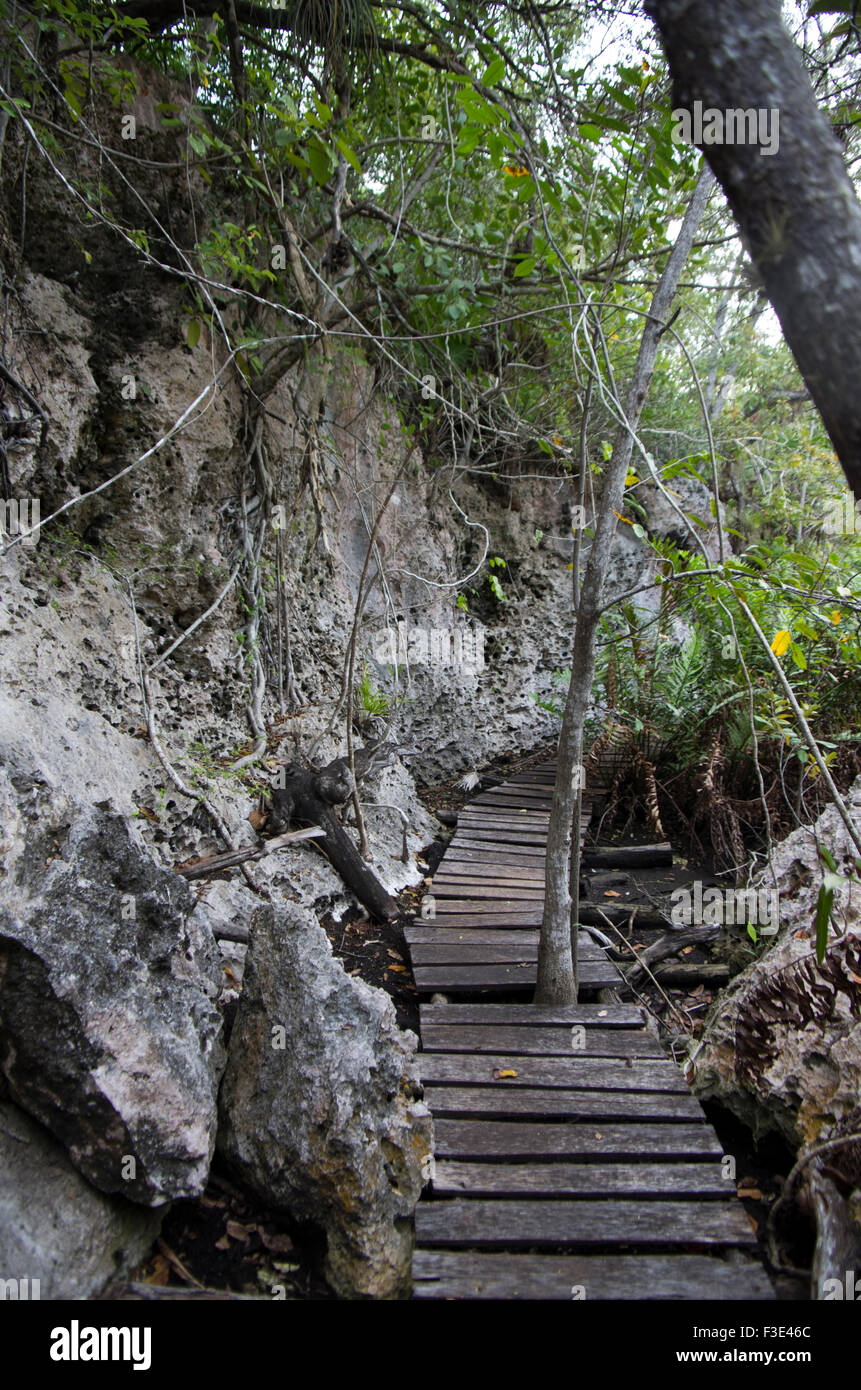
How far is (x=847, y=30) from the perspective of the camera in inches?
96.7

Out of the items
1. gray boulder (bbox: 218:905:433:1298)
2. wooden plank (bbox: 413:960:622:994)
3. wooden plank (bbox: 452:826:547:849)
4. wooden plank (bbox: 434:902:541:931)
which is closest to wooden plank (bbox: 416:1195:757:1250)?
gray boulder (bbox: 218:905:433:1298)

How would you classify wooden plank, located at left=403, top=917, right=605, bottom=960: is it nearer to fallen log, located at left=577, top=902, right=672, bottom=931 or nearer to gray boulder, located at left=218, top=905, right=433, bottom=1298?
fallen log, located at left=577, top=902, right=672, bottom=931

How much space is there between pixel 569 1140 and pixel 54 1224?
5.60ft

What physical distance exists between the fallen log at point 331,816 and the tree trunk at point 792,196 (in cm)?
380

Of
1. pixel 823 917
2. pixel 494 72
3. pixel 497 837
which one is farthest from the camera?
pixel 497 837

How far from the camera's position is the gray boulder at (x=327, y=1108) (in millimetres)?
2254

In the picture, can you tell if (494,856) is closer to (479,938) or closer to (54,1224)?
(479,938)

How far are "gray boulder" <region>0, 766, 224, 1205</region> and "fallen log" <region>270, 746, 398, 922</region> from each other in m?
1.86

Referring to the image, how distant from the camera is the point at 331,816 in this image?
4762 mm

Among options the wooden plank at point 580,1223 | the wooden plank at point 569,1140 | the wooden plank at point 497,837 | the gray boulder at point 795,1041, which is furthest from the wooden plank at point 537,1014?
the wooden plank at point 497,837

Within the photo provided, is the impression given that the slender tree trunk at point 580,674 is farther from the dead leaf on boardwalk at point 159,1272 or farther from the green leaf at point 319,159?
the dead leaf on boardwalk at point 159,1272

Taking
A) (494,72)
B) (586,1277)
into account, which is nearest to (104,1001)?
(586,1277)

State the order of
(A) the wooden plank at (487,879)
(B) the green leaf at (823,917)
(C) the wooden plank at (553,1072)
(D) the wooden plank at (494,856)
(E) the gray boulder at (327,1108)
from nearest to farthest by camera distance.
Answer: (B) the green leaf at (823,917) < (E) the gray boulder at (327,1108) < (C) the wooden plank at (553,1072) < (A) the wooden plank at (487,879) < (D) the wooden plank at (494,856)
